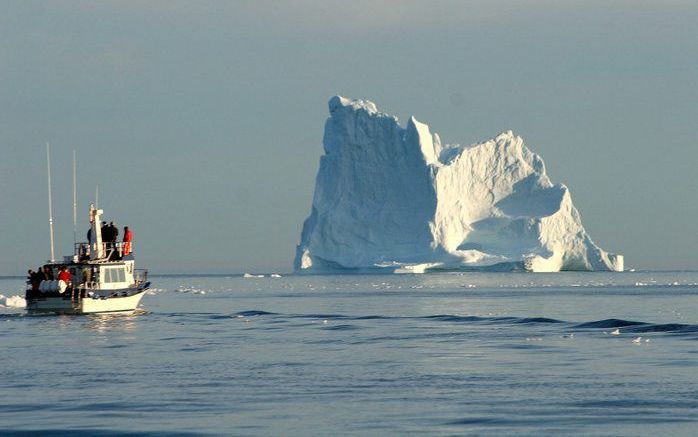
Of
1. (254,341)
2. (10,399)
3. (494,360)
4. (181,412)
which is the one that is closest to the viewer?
(181,412)

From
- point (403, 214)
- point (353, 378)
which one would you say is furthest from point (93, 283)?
point (403, 214)

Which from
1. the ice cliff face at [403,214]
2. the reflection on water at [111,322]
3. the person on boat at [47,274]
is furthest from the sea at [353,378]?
the ice cliff face at [403,214]

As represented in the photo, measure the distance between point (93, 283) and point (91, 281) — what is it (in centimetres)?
10

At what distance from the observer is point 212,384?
1867 centimetres

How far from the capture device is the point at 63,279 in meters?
39.9

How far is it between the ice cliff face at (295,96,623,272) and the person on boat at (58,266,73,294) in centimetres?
6388

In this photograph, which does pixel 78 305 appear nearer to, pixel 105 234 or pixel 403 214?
pixel 105 234

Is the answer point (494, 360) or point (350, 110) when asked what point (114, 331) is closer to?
point (494, 360)

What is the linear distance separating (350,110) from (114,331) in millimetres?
71805

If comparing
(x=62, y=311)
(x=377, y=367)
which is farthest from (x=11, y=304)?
(x=377, y=367)

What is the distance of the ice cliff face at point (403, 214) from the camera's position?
104 m

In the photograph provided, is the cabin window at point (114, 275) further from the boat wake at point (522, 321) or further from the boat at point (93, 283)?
the boat wake at point (522, 321)

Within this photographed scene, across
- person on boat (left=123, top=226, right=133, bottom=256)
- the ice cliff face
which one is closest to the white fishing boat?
person on boat (left=123, top=226, right=133, bottom=256)

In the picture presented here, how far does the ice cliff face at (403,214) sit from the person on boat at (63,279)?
6388 centimetres
